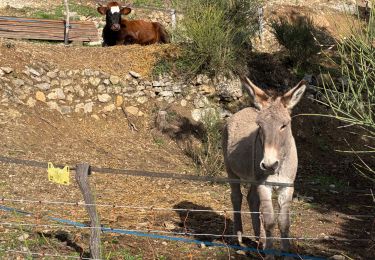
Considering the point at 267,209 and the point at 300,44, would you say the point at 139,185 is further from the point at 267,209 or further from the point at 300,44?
the point at 300,44

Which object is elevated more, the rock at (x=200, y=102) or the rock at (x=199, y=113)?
the rock at (x=200, y=102)

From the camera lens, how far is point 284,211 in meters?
6.02

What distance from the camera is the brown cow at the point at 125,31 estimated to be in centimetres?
1491

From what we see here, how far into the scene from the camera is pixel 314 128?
13203mm

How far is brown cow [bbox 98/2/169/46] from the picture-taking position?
14.9 metres

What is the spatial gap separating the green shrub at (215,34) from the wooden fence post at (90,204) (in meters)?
7.65

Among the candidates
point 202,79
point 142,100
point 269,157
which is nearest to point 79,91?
point 142,100

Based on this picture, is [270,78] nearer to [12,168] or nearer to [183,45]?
[183,45]

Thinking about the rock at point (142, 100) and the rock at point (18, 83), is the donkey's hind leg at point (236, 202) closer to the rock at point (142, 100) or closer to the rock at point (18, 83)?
the rock at point (142, 100)

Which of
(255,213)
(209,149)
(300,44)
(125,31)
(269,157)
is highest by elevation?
(125,31)

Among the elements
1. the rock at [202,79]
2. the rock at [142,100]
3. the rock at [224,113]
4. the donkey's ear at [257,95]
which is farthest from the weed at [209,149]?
the donkey's ear at [257,95]

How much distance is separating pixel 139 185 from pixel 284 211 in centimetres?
418

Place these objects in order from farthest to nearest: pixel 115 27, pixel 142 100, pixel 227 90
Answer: pixel 115 27, pixel 227 90, pixel 142 100

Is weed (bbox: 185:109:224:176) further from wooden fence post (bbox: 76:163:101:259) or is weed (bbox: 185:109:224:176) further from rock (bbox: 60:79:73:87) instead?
wooden fence post (bbox: 76:163:101:259)
